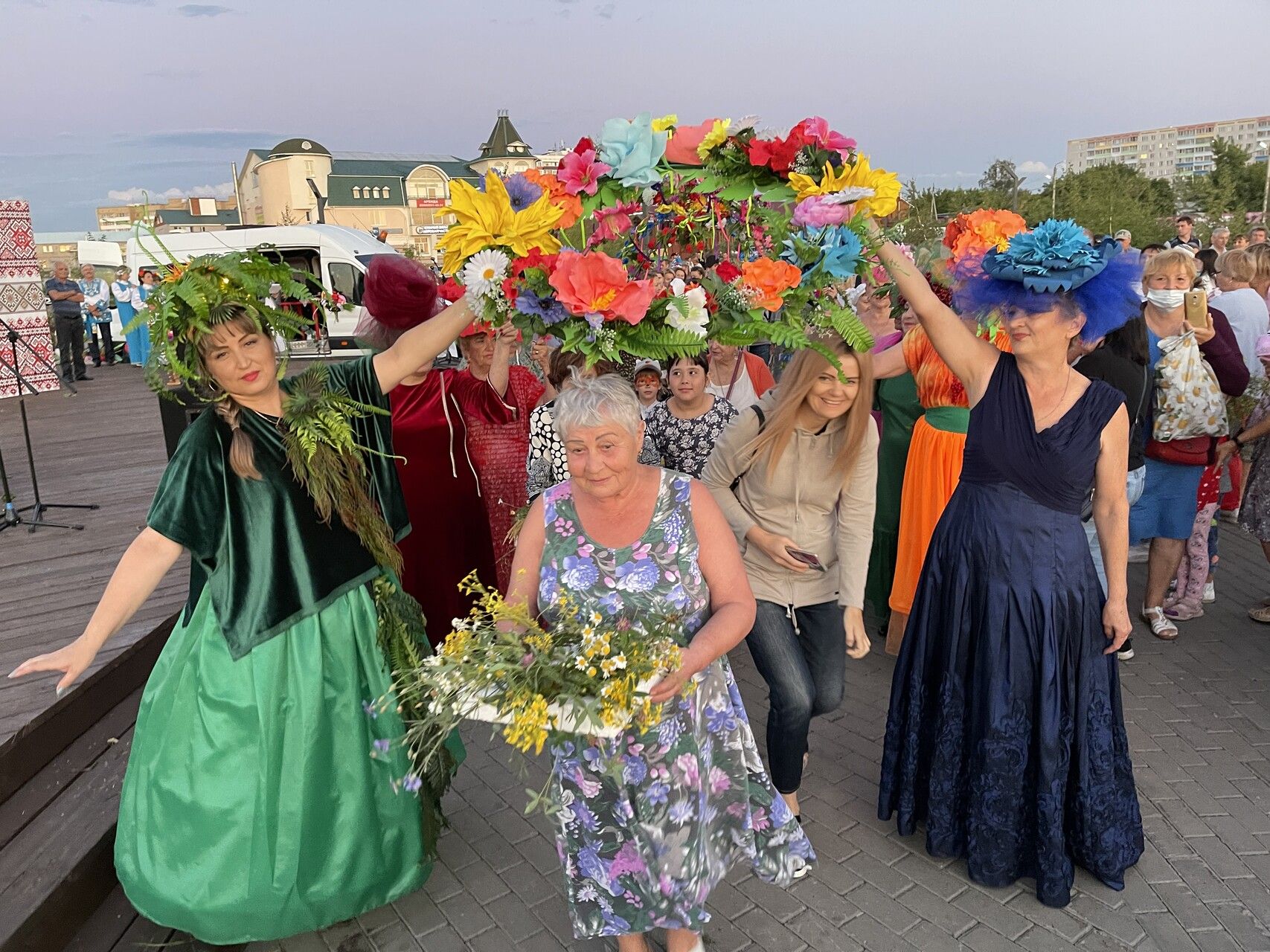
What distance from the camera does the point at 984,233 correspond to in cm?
283

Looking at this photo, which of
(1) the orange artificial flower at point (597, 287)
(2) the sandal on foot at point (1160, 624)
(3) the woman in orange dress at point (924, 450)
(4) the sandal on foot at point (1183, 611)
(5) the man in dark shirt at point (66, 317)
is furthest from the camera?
(5) the man in dark shirt at point (66, 317)

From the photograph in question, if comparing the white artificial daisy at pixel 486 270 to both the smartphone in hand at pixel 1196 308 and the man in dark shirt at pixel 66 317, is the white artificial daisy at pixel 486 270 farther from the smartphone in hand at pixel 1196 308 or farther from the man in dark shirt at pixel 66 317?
the man in dark shirt at pixel 66 317

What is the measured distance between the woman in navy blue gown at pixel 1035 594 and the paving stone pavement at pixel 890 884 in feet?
0.48

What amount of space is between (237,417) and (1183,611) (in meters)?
5.25

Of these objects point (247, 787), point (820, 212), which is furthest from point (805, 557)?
point (247, 787)

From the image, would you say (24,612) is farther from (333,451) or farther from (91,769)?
(333,451)

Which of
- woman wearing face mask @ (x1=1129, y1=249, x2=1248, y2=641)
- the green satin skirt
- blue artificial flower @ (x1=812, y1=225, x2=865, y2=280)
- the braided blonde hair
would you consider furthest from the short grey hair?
woman wearing face mask @ (x1=1129, y1=249, x2=1248, y2=641)

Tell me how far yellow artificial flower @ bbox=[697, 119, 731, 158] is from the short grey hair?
25.2 inches

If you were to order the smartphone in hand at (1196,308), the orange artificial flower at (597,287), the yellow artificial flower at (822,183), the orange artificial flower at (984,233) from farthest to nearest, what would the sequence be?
the smartphone in hand at (1196,308) → the orange artificial flower at (984,233) → the yellow artificial flower at (822,183) → the orange artificial flower at (597,287)

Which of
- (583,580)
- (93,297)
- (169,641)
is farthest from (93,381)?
(583,580)

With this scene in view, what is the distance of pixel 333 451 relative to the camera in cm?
268

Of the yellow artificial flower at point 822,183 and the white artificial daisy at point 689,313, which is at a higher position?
the yellow artificial flower at point 822,183

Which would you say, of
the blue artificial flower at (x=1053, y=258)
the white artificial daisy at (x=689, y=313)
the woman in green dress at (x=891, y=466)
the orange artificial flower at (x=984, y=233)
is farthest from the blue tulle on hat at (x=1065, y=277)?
the woman in green dress at (x=891, y=466)

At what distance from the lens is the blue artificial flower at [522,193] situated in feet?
6.88
